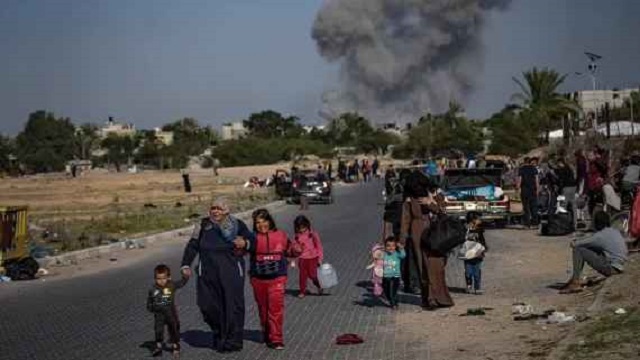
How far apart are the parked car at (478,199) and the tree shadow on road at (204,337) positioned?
41.3 feet

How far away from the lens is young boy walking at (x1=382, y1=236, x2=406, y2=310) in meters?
11.4

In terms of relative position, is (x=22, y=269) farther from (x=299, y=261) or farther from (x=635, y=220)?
(x=635, y=220)

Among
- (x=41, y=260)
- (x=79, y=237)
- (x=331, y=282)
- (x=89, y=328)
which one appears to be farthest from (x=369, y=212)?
(x=89, y=328)

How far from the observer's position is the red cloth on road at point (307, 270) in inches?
503

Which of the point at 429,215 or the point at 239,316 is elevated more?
the point at 429,215

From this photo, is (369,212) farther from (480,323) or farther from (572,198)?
(480,323)

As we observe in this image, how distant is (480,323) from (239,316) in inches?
106

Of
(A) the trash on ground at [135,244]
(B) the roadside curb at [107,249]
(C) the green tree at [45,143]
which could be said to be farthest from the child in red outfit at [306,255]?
(C) the green tree at [45,143]

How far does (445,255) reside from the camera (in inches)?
441

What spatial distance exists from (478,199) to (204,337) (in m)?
13.8

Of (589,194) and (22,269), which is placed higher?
(589,194)

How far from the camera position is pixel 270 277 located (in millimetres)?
9117

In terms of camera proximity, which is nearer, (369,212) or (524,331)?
(524,331)

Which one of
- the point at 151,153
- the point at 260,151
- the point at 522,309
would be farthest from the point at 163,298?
the point at 151,153
